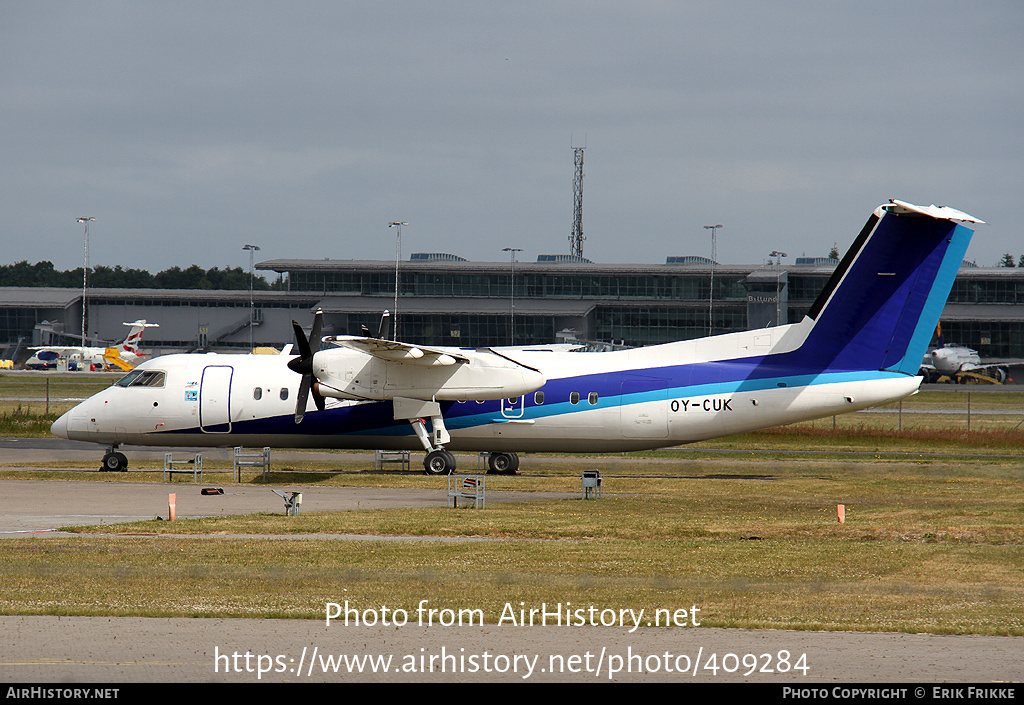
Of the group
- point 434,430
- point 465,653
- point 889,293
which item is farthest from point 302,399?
point 465,653

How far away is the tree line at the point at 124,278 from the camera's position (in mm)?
187250

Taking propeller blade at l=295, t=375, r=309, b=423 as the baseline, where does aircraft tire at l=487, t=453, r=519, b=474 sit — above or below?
below

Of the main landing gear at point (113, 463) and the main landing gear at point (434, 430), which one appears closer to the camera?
the main landing gear at point (434, 430)

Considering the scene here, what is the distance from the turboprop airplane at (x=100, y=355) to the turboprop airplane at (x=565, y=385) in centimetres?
6328

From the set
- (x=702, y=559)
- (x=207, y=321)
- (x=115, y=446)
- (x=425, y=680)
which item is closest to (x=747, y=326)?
(x=207, y=321)

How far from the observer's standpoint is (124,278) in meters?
188

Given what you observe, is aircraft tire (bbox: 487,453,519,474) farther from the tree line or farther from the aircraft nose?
the tree line

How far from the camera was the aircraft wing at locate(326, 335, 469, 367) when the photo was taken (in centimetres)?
2666

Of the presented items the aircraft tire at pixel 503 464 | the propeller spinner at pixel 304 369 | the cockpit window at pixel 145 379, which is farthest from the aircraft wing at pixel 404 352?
the cockpit window at pixel 145 379

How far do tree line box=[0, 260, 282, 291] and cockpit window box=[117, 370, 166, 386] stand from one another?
162 meters

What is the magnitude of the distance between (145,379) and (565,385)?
1317cm

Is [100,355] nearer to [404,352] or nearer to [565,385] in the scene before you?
[404,352]

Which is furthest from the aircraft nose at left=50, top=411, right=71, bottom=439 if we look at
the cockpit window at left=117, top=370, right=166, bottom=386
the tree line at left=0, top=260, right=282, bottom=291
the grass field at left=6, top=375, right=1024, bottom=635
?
the tree line at left=0, top=260, right=282, bottom=291

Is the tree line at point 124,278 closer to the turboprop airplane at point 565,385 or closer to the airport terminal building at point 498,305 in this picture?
the airport terminal building at point 498,305
